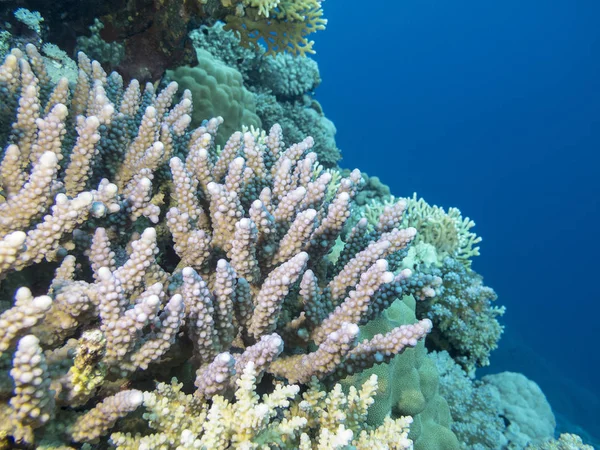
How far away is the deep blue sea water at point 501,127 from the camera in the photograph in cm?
6994

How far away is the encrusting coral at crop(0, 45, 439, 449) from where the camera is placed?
5.48 feet

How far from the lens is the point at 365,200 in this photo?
30.3ft

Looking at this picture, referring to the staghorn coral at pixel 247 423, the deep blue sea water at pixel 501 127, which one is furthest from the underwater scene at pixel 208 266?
the deep blue sea water at pixel 501 127

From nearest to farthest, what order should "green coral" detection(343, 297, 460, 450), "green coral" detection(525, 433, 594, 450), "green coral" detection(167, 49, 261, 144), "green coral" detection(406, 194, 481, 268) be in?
1. "green coral" detection(343, 297, 460, 450)
2. "green coral" detection(167, 49, 261, 144)
3. "green coral" detection(525, 433, 594, 450)
4. "green coral" detection(406, 194, 481, 268)

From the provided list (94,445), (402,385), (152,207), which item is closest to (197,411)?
(94,445)

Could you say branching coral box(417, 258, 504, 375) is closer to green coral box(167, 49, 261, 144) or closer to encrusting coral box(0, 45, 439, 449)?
encrusting coral box(0, 45, 439, 449)

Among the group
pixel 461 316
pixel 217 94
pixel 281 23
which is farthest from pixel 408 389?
pixel 281 23

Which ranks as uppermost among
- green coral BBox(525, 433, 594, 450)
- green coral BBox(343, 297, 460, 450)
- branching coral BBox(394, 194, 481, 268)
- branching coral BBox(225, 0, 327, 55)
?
branching coral BBox(225, 0, 327, 55)

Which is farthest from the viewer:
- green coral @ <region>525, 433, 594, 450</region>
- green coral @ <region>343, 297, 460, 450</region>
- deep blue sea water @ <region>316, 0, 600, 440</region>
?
deep blue sea water @ <region>316, 0, 600, 440</region>

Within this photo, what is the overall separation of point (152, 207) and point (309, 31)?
4.81 m

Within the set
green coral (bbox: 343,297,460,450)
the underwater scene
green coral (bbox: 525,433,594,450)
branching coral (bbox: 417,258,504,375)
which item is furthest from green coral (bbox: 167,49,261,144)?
green coral (bbox: 525,433,594,450)

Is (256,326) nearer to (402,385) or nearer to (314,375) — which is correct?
(314,375)

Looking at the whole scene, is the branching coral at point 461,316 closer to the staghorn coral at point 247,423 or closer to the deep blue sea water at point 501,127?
the staghorn coral at point 247,423

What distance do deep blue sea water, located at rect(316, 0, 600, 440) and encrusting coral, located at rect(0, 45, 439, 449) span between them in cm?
5533
